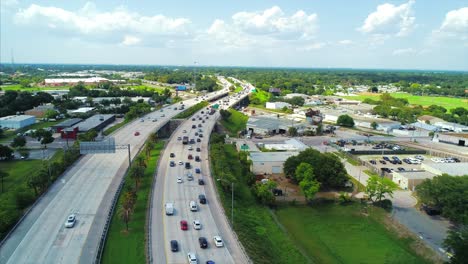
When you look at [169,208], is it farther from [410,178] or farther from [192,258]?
[410,178]

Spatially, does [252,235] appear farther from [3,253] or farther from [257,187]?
[3,253]

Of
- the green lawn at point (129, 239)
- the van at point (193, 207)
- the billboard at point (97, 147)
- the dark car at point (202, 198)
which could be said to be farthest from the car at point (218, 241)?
the billboard at point (97, 147)

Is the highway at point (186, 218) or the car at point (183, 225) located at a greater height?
the car at point (183, 225)

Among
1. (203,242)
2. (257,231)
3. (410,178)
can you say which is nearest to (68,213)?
(203,242)

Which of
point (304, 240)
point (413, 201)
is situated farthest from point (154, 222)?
point (413, 201)

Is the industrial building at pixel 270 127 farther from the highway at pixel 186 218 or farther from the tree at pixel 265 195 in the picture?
the tree at pixel 265 195

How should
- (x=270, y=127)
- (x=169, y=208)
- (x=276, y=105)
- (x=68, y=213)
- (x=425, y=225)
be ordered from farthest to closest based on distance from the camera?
(x=276, y=105)
(x=270, y=127)
(x=425, y=225)
(x=68, y=213)
(x=169, y=208)

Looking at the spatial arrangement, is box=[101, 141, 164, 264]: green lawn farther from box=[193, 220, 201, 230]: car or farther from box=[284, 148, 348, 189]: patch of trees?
box=[284, 148, 348, 189]: patch of trees
